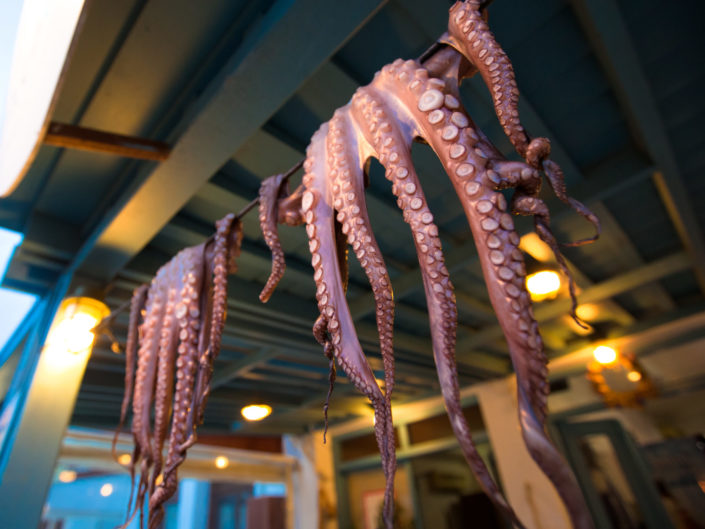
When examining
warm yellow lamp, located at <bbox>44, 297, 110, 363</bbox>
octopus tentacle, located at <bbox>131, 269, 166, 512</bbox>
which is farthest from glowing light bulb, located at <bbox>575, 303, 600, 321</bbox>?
warm yellow lamp, located at <bbox>44, 297, 110, 363</bbox>

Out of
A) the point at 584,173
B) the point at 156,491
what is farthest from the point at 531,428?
the point at 584,173

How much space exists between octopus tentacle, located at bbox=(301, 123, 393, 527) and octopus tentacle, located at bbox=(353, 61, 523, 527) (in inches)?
4.8

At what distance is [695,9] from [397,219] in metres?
1.56

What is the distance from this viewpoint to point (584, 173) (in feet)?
7.53

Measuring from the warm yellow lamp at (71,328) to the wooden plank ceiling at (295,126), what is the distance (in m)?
0.16

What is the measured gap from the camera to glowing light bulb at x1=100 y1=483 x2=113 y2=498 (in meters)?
6.82

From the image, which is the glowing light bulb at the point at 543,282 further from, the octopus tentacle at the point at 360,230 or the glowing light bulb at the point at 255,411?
the glowing light bulb at the point at 255,411

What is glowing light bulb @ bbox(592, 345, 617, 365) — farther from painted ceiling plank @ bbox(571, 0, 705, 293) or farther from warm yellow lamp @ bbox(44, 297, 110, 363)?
warm yellow lamp @ bbox(44, 297, 110, 363)

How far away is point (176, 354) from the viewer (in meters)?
1.08

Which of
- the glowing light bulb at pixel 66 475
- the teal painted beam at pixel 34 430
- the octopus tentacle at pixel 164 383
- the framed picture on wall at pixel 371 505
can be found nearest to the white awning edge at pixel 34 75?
the octopus tentacle at pixel 164 383

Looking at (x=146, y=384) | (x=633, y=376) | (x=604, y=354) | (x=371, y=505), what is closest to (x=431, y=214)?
(x=146, y=384)

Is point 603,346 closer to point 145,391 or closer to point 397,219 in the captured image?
point 397,219

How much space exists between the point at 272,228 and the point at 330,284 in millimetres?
344

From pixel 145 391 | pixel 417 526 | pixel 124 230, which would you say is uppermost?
pixel 124 230
